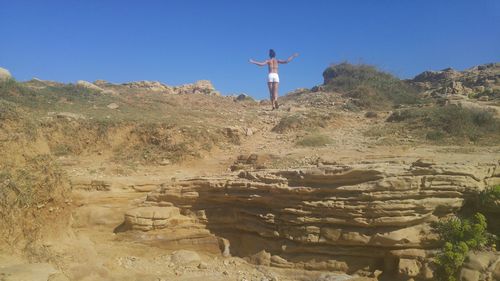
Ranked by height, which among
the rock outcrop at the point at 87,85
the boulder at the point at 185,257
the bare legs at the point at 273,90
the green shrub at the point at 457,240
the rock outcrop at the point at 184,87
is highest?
the rock outcrop at the point at 184,87

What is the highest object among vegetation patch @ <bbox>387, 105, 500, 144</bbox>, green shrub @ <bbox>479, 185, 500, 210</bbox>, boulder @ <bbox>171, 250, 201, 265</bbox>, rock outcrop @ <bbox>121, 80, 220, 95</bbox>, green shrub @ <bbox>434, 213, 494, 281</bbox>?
rock outcrop @ <bbox>121, 80, 220, 95</bbox>

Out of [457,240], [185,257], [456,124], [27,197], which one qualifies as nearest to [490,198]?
[457,240]

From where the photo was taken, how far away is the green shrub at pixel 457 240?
20.1ft

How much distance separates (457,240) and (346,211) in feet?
5.98

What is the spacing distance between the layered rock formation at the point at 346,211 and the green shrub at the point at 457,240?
0.22 metres

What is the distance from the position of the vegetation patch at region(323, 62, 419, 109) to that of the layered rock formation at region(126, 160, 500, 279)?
12479mm

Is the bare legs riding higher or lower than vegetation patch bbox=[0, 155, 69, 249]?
higher

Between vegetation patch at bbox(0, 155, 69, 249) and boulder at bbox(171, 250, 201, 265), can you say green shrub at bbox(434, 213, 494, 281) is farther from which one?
vegetation patch at bbox(0, 155, 69, 249)

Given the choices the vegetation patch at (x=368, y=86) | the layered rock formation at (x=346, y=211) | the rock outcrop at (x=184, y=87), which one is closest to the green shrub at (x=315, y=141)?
the layered rock formation at (x=346, y=211)

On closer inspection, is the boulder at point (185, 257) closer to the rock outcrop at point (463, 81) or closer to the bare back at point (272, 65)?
the bare back at point (272, 65)

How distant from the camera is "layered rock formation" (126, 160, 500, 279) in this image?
21.8ft

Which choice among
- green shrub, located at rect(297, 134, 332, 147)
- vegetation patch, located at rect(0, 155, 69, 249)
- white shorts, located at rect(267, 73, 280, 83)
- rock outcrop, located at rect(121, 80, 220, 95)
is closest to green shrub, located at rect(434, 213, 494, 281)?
green shrub, located at rect(297, 134, 332, 147)

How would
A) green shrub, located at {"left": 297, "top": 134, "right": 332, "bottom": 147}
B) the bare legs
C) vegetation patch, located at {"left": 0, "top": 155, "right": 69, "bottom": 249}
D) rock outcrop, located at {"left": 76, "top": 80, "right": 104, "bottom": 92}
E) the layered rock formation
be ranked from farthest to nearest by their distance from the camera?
rock outcrop, located at {"left": 76, "top": 80, "right": 104, "bottom": 92}
the bare legs
green shrub, located at {"left": 297, "top": 134, "right": 332, "bottom": 147}
vegetation patch, located at {"left": 0, "top": 155, "right": 69, "bottom": 249}
the layered rock formation

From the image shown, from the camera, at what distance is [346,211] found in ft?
23.1
